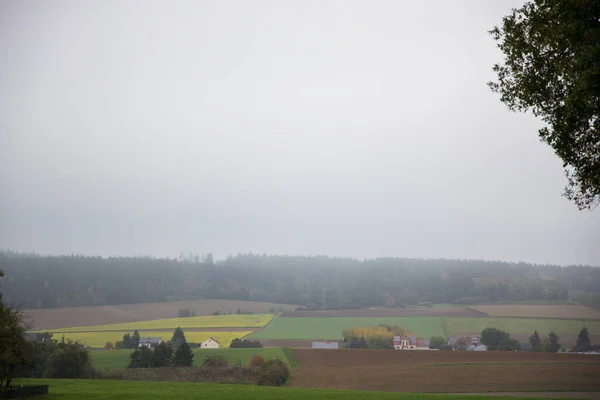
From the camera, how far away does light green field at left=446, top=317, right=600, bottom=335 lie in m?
59.7

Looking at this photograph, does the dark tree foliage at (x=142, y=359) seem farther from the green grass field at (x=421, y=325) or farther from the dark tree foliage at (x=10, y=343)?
the green grass field at (x=421, y=325)

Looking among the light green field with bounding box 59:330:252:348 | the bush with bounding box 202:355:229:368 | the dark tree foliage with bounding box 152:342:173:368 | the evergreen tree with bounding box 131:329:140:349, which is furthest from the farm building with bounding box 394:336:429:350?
the evergreen tree with bounding box 131:329:140:349

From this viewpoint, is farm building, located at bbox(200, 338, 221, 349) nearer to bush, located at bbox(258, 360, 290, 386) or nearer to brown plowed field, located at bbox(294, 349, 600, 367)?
brown plowed field, located at bbox(294, 349, 600, 367)

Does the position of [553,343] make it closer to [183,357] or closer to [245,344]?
[245,344]

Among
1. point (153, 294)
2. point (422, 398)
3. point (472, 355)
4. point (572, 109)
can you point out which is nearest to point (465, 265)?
point (472, 355)

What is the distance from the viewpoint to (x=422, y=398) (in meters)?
27.1

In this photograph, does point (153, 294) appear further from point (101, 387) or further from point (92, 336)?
point (101, 387)

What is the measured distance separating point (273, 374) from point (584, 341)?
3516cm

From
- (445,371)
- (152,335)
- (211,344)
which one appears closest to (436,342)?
(445,371)

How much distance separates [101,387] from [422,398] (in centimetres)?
1982

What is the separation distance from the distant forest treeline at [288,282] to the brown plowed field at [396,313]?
204 inches

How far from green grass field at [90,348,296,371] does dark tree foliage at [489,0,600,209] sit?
38040 millimetres

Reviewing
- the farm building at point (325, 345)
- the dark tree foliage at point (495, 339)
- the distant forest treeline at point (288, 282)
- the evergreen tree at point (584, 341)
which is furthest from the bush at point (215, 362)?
the distant forest treeline at point (288, 282)

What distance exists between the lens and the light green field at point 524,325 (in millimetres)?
59737
